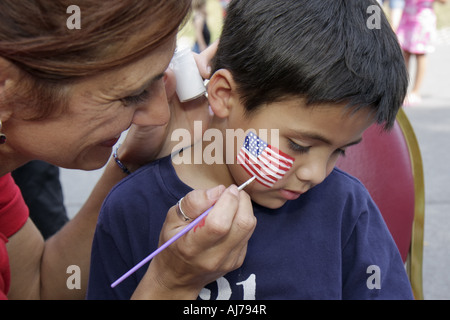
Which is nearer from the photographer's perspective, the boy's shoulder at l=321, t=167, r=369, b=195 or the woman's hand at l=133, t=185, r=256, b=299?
the woman's hand at l=133, t=185, r=256, b=299

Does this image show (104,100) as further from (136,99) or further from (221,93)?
(221,93)

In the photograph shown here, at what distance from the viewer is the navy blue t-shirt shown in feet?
4.65

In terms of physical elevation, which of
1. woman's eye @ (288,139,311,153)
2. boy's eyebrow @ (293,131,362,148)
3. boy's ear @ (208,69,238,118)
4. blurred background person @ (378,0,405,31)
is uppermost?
blurred background person @ (378,0,405,31)

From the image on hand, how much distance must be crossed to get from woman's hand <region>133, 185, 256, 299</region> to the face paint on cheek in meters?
0.12

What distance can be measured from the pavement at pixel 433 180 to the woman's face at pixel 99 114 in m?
2.02

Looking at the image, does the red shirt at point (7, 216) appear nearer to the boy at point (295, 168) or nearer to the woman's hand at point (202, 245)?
the boy at point (295, 168)

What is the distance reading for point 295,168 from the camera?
1315mm

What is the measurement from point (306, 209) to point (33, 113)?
68 centimetres

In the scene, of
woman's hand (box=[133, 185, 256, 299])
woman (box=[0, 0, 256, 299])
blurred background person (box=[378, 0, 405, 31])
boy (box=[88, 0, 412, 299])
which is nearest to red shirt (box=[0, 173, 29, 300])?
woman (box=[0, 0, 256, 299])

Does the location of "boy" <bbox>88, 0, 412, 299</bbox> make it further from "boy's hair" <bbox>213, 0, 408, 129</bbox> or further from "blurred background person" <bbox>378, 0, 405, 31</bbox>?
"blurred background person" <bbox>378, 0, 405, 31</bbox>

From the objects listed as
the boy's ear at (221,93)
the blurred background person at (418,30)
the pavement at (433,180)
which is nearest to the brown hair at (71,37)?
the boy's ear at (221,93)

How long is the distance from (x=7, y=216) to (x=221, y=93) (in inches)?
27.8
